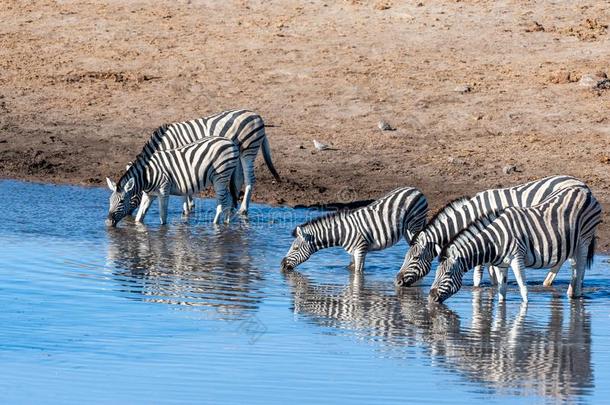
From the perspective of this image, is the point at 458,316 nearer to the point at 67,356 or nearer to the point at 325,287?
the point at 325,287

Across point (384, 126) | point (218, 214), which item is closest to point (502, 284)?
point (218, 214)

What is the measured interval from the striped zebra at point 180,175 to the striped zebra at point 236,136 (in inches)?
28.0

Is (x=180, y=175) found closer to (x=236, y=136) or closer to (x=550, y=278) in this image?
(x=236, y=136)

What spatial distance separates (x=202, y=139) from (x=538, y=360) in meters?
7.36

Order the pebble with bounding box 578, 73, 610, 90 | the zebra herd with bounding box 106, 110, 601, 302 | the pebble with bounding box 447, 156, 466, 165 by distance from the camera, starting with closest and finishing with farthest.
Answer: the zebra herd with bounding box 106, 110, 601, 302 < the pebble with bounding box 447, 156, 466, 165 < the pebble with bounding box 578, 73, 610, 90

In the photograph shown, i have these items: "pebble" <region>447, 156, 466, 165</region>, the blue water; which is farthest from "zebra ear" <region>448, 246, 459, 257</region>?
"pebble" <region>447, 156, 466, 165</region>

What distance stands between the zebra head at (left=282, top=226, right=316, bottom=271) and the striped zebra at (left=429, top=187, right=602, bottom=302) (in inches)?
76.8

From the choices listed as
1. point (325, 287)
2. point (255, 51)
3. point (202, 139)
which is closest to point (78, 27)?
point (255, 51)

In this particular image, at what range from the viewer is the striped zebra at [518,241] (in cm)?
1221

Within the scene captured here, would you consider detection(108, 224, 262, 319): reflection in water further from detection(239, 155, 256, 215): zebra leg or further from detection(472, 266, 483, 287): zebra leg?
detection(472, 266, 483, 287): zebra leg

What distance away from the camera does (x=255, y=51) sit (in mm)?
21781

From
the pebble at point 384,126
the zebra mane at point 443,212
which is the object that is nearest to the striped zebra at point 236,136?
the pebble at point 384,126

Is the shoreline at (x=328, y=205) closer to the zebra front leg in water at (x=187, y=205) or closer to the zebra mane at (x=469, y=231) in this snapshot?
the zebra front leg in water at (x=187, y=205)

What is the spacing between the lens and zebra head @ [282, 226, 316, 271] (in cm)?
1394
